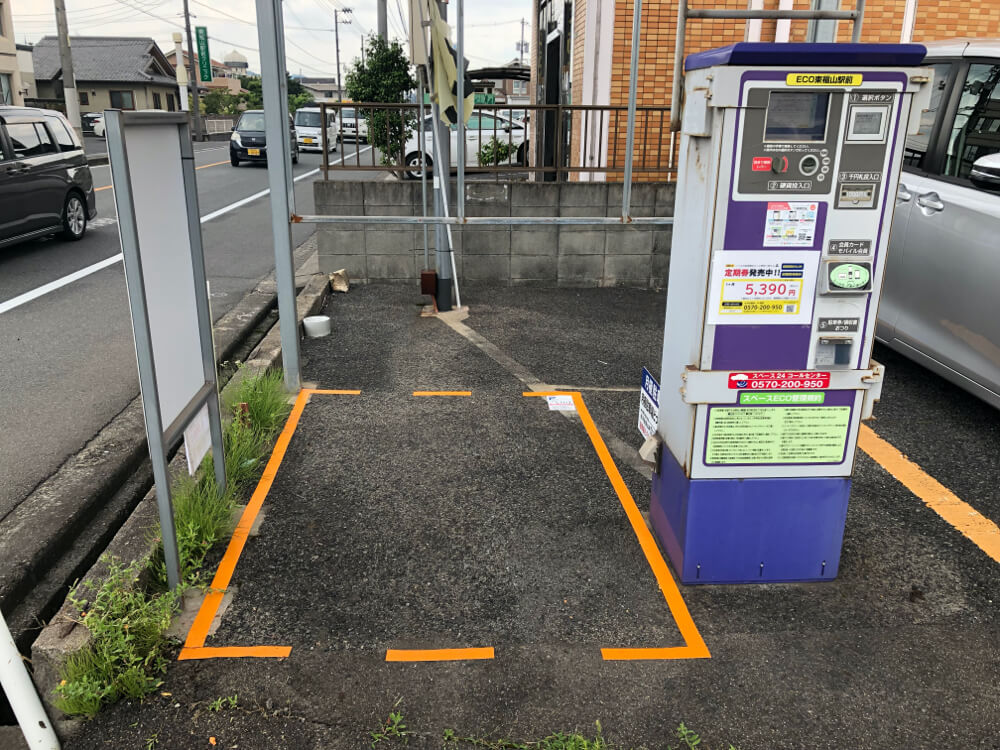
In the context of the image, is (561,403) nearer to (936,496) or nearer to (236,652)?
(936,496)

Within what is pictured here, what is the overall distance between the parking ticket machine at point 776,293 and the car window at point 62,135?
10116 millimetres

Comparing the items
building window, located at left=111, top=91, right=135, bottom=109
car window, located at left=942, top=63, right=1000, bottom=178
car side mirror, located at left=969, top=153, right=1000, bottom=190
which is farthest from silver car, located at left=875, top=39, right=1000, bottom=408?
building window, located at left=111, top=91, right=135, bottom=109

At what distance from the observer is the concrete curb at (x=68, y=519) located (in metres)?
3.19

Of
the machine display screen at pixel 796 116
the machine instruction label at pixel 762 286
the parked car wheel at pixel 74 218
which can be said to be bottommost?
the parked car wheel at pixel 74 218

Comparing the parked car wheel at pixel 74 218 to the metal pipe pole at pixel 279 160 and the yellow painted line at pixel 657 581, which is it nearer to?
the metal pipe pole at pixel 279 160

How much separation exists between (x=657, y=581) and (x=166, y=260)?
7.97 feet

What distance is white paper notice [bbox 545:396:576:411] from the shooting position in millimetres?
5215

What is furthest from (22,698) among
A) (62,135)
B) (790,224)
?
(62,135)

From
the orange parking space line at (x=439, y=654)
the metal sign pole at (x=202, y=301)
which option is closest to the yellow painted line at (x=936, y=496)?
the orange parking space line at (x=439, y=654)

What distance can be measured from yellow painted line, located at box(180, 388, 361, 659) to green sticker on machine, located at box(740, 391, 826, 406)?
6.52 feet

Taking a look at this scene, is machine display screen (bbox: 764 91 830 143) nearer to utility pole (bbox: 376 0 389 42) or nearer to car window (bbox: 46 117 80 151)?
car window (bbox: 46 117 80 151)

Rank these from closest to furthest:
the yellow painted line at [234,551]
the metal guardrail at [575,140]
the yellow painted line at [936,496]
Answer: the yellow painted line at [234,551]
the yellow painted line at [936,496]
the metal guardrail at [575,140]

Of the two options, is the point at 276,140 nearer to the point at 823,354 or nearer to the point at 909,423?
the point at 823,354

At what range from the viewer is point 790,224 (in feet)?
9.22
